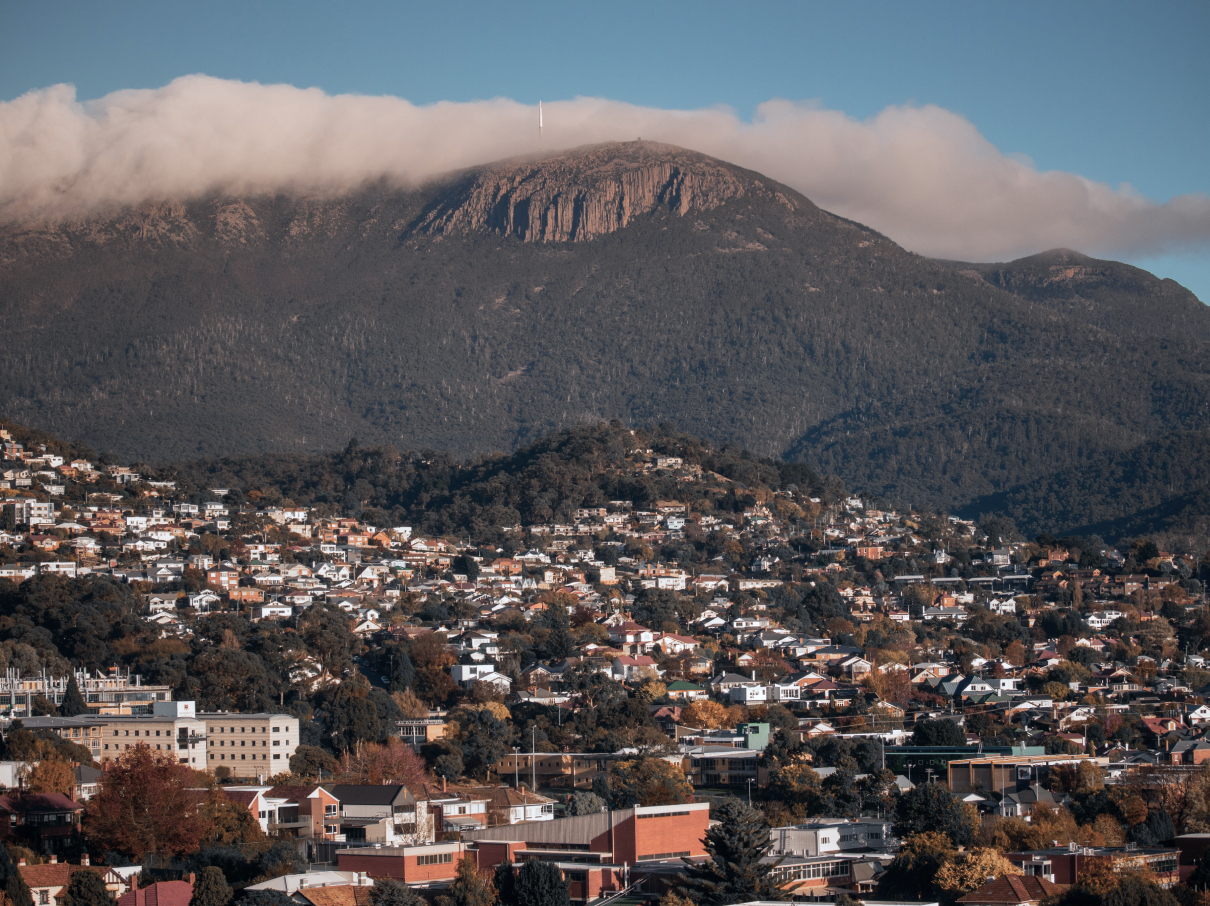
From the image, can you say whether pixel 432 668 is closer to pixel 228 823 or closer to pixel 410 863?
pixel 228 823

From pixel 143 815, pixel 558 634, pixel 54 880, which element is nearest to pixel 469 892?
pixel 54 880

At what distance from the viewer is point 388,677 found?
8269 centimetres

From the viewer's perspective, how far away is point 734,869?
4284cm

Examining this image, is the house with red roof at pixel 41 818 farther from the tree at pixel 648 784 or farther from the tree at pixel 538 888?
the tree at pixel 648 784

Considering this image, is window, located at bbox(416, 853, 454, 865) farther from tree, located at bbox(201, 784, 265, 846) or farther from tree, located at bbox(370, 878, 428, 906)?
tree, located at bbox(201, 784, 265, 846)

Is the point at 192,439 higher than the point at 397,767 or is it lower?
higher

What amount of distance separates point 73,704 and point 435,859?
2767 centimetres

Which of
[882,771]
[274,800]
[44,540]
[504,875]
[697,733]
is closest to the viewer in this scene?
[504,875]

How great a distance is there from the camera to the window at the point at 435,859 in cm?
4541

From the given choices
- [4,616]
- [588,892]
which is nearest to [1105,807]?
[588,892]

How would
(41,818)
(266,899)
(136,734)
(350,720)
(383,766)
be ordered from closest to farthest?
(266,899) → (41,818) → (383,766) → (136,734) → (350,720)

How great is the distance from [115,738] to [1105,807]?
32879mm

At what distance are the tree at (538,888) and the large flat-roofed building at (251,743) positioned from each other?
23.8m

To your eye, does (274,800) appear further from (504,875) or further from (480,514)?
(480,514)
